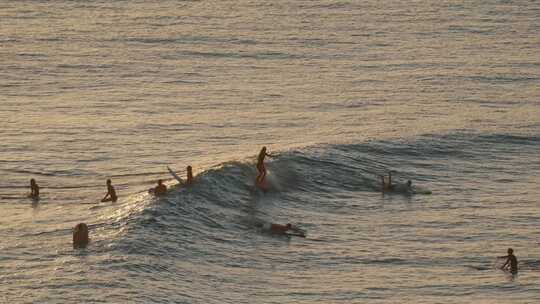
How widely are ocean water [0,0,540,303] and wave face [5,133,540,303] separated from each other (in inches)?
4.4

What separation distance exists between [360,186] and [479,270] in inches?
497

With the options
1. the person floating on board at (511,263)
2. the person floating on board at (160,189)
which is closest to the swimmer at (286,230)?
the person floating on board at (160,189)

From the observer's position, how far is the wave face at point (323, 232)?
1577 inches

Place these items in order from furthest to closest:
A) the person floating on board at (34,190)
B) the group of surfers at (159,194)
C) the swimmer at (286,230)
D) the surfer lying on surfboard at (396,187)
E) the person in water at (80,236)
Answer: the surfer lying on surfboard at (396,187) → the person floating on board at (34,190) → the swimmer at (286,230) → the group of surfers at (159,194) → the person in water at (80,236)

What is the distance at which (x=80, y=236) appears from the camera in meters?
41.6

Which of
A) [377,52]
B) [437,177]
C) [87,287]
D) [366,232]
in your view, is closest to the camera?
[87,287]

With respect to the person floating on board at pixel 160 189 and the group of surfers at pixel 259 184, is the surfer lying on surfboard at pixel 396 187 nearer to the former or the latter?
the group of surfers at pixel 259 184

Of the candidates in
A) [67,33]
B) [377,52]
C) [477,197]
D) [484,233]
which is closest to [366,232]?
[484,233]

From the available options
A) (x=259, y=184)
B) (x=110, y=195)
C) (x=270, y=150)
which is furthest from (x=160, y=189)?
(x=270, y=150)

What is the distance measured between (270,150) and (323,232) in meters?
12.4

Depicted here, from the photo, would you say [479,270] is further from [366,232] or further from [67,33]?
[67,33]

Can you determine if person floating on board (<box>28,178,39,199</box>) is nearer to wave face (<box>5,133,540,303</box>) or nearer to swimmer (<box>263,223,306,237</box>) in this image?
wave face (<box>5,133,540,303</box>)

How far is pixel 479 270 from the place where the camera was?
140 feet

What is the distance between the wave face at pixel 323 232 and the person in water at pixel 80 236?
0.33 m
